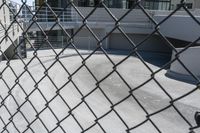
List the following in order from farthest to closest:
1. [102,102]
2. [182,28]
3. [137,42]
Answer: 1. [137,42]
2. [182,28]
3. [102,102]

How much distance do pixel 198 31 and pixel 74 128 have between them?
1119 centimetres

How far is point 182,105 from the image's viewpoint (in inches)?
421

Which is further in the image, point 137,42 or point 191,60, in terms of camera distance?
point 137,42

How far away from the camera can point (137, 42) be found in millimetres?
24391

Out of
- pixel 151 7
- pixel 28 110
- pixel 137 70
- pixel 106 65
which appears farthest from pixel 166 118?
pixel 151 7

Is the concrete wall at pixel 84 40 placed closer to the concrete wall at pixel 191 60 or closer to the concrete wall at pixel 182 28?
the concrete wall at pixel 182 28

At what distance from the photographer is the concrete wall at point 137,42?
23.8 metres

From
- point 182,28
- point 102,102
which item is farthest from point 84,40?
point 102,102

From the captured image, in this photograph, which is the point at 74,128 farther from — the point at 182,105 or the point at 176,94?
the point at 176,94

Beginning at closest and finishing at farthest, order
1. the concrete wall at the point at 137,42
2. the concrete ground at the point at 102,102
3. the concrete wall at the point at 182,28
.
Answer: the concrete ground at the point at 102,102
the concrete wall at the point at 182,28
the concrete wall at the point at 137,42

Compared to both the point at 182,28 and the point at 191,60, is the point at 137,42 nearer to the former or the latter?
the point at 182,28

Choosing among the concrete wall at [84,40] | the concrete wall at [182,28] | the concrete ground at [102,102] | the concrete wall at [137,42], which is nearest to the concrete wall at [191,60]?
the concrete ground at [102,102]

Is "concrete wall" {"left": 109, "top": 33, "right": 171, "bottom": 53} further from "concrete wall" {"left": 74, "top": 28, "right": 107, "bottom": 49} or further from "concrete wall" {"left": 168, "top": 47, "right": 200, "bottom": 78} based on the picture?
"concrete wall" {"left": 168, "top": 47, "right": 200, "bottom": 78}

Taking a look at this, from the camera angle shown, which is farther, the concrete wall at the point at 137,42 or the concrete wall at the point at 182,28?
the concrete wall at the point at 137,42
